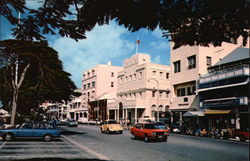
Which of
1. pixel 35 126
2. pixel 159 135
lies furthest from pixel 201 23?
pixel 35 126

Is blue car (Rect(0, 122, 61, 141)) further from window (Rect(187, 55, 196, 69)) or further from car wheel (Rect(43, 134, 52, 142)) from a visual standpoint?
window (Rect(187, 55, 196, 69))

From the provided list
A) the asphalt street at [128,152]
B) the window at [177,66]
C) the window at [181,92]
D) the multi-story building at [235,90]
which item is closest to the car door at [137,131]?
the asphalt street at [128,152]

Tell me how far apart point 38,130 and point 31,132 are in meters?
0.52

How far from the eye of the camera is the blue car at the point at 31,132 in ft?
62.5

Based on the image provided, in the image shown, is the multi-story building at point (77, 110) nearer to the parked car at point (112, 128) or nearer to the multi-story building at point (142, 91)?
the multi-story building at point (142, 91)

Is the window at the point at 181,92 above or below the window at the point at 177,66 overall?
below

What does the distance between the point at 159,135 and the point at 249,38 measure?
58.4ft

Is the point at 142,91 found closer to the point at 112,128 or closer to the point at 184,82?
the point at 184,82

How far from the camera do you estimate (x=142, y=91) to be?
180 feet

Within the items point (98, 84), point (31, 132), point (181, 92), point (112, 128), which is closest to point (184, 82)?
point (181, 92)

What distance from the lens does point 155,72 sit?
55.3 meters

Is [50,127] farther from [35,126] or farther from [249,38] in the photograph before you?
[249,38]

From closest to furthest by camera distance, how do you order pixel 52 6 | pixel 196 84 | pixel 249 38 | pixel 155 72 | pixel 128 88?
pixel 249 38, pixel 52 6, pixel 196 84, pixel 155 72, pixel 128 88

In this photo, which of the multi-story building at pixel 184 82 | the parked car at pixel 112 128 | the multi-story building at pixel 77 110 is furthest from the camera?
the multi-story building at pixel 77 110
